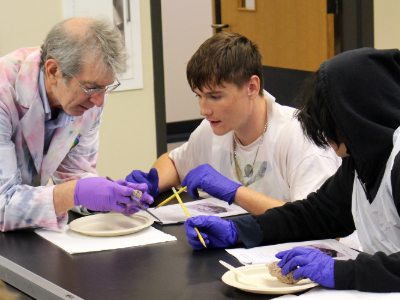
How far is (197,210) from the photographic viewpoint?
1688mm

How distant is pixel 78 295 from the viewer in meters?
1.07

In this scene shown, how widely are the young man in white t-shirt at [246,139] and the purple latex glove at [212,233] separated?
32cm

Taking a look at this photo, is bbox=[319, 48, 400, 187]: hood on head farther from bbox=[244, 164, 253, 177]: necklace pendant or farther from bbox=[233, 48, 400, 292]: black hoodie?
bbox=[244, 164, 253, 177]: necklace pendant

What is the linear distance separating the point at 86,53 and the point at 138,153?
1.78 metres

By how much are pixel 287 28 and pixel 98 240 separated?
8.85 feet

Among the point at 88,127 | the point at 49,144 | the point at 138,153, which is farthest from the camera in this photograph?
the point at 138,153

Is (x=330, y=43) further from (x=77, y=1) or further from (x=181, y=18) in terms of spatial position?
(x=181, y=18)

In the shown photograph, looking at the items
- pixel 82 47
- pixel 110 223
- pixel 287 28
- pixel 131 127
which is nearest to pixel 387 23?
pixel 287 28

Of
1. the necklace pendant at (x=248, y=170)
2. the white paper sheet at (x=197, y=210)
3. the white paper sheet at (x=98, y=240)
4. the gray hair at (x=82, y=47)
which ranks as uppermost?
the gray hair at (x=82, y=47)

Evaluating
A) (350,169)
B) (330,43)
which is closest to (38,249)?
(350,169)

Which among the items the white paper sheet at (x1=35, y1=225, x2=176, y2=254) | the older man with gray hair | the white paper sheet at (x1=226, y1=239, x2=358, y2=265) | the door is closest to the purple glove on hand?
the older man with gray hair

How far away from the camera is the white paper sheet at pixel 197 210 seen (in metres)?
1.63

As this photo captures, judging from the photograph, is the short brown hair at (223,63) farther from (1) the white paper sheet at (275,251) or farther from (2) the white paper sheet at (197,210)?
(1) the white paper sheet at (275,251)

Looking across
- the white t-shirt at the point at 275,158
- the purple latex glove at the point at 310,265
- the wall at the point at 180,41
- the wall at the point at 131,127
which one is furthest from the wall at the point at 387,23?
the wall at the point at 180,41
